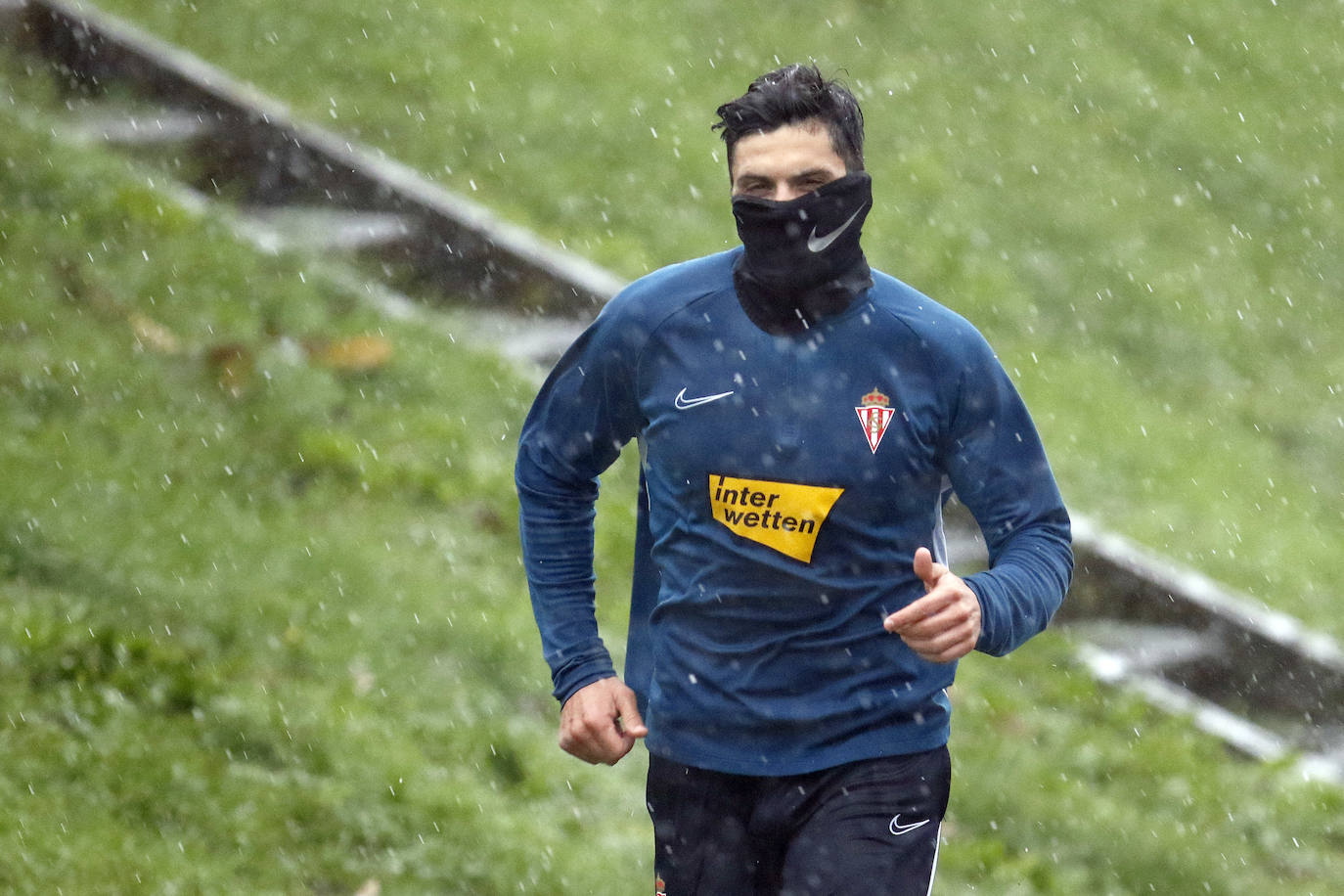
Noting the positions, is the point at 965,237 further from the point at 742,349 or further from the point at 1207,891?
the point at 742,349

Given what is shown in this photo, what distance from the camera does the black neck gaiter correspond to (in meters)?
3.57

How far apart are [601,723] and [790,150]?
138cm

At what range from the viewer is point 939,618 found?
3.09 meters

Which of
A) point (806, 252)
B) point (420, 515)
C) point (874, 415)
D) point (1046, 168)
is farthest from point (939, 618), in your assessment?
point (1046, 168)

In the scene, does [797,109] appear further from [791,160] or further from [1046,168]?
[1046,168]

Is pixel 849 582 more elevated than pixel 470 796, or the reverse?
pixel 849 582

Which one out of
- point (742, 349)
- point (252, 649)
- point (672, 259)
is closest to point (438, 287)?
point (672, 259)

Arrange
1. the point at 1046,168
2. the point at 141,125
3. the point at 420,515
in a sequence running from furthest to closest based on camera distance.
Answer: the point at 1046,168 → the point at 141,125 → the point at 420,515

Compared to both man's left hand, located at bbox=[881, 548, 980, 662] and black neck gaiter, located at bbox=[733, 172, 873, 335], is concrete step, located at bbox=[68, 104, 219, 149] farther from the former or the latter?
man's left hand, located at bbox=[881, 548, 980, 662]

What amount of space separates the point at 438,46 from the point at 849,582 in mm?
9093

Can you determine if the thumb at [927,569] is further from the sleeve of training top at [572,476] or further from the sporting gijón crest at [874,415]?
the sleeve of training top at [572,476]

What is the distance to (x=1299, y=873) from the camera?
653 cm

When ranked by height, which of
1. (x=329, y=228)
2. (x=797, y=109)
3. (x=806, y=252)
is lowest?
(x=329, y=228)

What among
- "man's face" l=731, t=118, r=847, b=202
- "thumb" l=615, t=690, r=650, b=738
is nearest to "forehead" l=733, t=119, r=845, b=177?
"man's face" l=731, t=118, r=847, b=202
